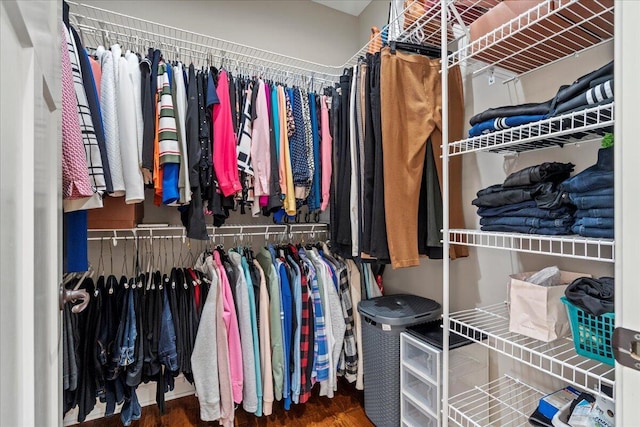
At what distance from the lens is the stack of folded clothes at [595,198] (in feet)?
2.61

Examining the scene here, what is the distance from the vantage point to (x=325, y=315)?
68.7 inches

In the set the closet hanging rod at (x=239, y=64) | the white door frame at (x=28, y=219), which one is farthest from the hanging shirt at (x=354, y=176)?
the white door frame at (x=28, y=219)

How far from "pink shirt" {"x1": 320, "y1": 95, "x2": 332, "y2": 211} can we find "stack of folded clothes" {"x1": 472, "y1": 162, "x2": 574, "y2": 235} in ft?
2.83

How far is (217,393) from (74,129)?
1320mm

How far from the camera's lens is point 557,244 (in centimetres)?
115

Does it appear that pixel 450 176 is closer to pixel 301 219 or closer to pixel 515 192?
pixel 515 192

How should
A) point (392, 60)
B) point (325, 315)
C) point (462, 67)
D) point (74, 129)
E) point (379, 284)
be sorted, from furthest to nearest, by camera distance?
point (379, 284)
point (325, 315)
point (462, 67)
point (392, 60)
point (74, 129)

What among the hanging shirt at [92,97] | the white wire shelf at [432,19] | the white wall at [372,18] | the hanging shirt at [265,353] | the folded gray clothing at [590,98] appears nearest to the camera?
the folded gray clothing at [590,98]

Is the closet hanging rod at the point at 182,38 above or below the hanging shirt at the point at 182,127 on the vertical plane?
above

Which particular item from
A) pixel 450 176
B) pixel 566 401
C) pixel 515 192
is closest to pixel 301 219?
pixel 450 176

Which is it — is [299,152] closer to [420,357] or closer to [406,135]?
[406,135]

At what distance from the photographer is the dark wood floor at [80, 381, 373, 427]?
1692mm

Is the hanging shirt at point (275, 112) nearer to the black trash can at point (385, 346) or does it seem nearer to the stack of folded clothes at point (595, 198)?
the black trash can at point (385, 346)

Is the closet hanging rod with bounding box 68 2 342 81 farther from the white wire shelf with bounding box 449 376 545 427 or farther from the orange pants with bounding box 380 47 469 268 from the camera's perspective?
the white wire shelf with bounding box 449 376 545 427
